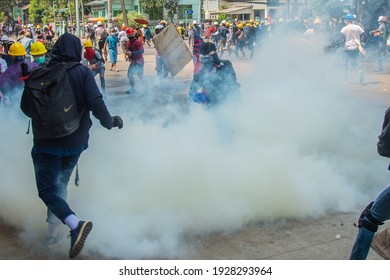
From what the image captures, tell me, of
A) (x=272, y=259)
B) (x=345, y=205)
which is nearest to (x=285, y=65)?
(x=345, y=205)

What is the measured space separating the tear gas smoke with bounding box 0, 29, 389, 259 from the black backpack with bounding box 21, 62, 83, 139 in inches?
34.9

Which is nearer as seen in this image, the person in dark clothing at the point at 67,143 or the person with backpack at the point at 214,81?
the person in dark clothing at the point at 67,143

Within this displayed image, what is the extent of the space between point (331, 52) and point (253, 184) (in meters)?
5.66

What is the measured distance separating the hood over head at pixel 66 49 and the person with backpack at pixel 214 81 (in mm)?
2680

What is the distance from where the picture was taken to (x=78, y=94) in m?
3.25

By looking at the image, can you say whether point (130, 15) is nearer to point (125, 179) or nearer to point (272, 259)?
point (125, 179)

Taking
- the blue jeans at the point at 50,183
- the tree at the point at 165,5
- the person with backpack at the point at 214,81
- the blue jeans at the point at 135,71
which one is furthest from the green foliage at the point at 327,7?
the blue jeans at the point at 50,183

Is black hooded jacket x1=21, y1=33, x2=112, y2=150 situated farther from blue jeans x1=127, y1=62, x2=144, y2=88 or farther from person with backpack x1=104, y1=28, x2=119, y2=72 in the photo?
person with backpack x1=104, y1=28, x2=119, y2=72

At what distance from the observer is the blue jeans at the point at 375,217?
296 centimetres

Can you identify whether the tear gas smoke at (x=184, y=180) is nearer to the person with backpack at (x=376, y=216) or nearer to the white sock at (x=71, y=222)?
the white sock at (x=71, y=222)

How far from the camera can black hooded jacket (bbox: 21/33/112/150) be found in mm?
3227

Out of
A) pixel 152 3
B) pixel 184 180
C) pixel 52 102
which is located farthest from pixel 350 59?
pixel 52 102

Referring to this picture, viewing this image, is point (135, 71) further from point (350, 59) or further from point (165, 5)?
point (350, 59)

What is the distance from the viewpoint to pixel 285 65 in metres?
6.94
